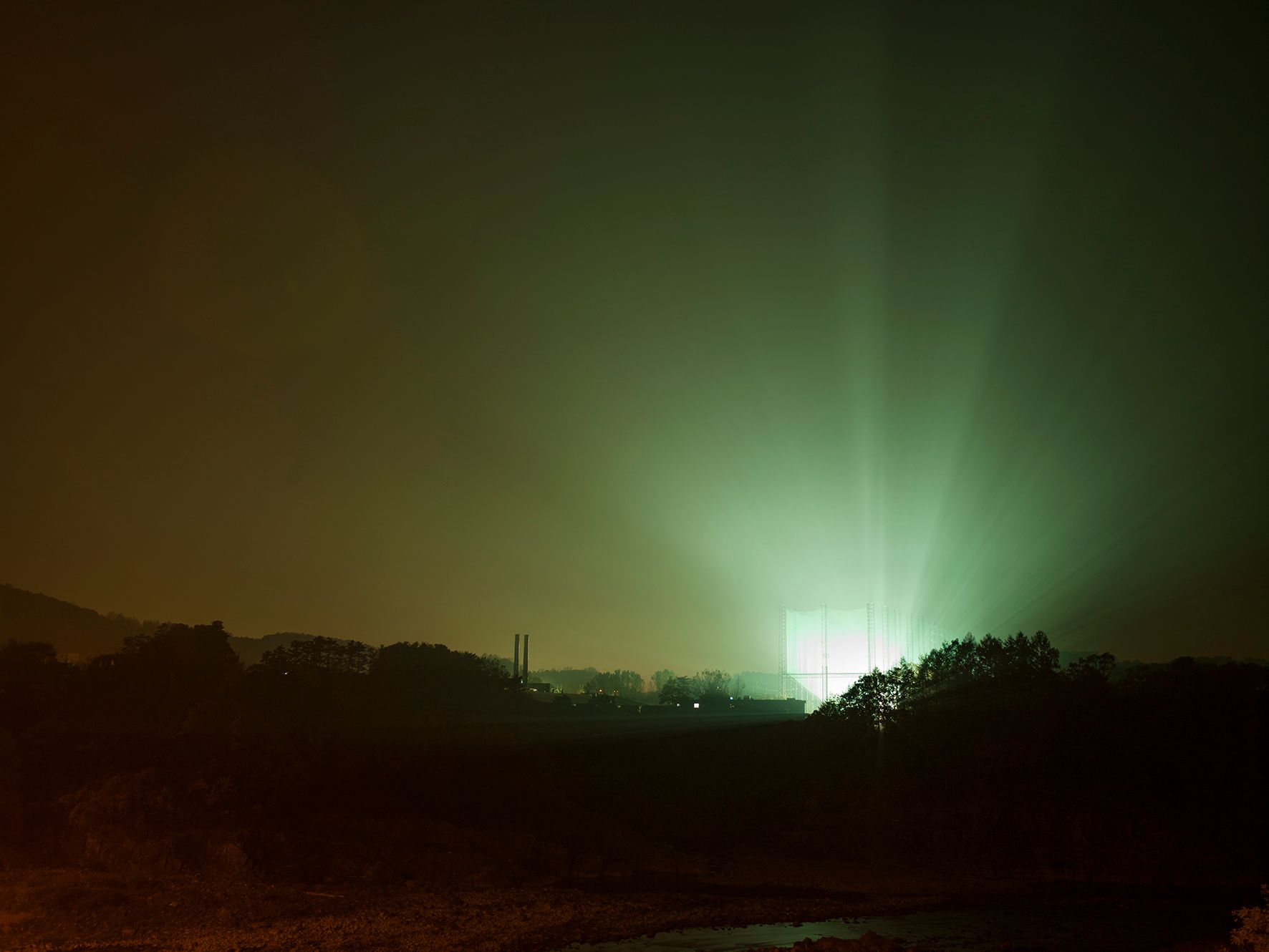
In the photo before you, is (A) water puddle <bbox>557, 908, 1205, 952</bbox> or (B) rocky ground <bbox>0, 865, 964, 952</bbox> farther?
(A) water puddle <bbox>557, 908, 1205, 952</bbox>

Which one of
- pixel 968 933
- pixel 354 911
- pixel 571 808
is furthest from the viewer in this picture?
pixel 571 808

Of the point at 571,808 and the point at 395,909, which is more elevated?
the point at 571,808

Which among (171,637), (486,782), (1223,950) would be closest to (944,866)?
(1223,950)

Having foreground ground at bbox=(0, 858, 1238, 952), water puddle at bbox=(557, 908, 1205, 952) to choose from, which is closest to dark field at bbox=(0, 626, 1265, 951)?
foreground ground at bbox=(0, 858, 1238, 952)

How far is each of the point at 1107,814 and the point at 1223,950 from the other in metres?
24.0

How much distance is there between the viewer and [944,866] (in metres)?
45.1

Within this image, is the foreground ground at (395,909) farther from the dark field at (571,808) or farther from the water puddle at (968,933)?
the water puddle at (968,933)

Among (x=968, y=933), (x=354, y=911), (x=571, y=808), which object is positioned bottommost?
(x=968, y=933)

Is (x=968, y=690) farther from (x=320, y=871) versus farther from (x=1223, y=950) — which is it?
(x=320, y=871)

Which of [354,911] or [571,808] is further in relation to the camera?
[571,808]

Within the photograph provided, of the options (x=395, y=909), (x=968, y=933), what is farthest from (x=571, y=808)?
(x=968, y=933)

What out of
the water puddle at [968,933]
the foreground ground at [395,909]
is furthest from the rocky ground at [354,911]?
the water puddle at [968,933]

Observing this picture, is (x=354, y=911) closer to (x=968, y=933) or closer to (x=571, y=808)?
(x=571, y=808)

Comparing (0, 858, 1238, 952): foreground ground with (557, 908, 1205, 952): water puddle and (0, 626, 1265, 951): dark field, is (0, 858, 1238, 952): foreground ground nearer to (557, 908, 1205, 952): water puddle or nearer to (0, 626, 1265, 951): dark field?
(0, 626, 1265, 951): dark field
